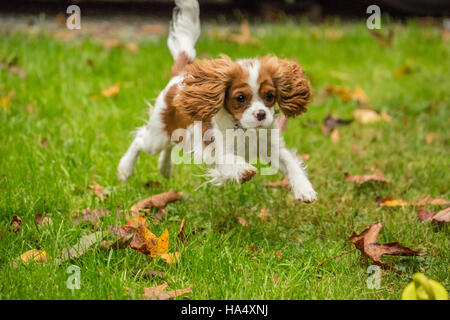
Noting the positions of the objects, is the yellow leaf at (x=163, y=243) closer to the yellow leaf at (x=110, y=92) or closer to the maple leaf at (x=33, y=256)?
the maple leaf at (x=33, y=256)

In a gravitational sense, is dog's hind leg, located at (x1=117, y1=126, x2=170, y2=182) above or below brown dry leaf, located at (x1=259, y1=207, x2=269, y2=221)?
above

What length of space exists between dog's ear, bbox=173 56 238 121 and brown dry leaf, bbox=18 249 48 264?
1029 mm

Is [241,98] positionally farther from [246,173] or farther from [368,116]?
[368,116]

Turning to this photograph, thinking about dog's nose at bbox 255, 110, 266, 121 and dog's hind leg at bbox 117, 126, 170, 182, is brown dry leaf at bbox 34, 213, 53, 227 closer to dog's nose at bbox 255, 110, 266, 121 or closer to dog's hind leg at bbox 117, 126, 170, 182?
dog's hind leg at bbox 117, 126, 170, 182

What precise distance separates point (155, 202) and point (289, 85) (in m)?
1.02

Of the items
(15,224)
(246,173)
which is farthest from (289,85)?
(15,224)

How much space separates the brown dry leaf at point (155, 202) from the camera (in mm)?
3160

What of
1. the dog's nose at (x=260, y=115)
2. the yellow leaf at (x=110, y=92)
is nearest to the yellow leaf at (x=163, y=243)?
the dog's nose at (x=260, y=115)

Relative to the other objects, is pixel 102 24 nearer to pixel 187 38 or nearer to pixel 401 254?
pixel 187 38

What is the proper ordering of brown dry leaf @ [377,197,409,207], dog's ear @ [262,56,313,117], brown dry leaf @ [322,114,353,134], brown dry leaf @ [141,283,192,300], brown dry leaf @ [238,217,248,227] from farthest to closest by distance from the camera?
brown dry leaf @ [322,114,353,134] → brown dry leaf @ [377,197,409,207] → brown dry leaf @ [238,217,248,227] → dog's ear @ [262,56,313,117] → brown dry leaf @ [141,283,192,300]

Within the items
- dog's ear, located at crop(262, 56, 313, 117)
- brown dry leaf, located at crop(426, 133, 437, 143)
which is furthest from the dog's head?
brown dry leaf, located at crop(426, 133, 437, 143)

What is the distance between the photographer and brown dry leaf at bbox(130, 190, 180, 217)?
10.4ft

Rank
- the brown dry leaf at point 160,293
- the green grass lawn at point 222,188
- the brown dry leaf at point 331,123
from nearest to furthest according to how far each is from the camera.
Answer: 1. the brown dry leaf at point 160,293
2. the green grass lawn at point 222,188
3. the brown dry leaf at point 331,123

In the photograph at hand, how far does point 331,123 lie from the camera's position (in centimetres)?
478
